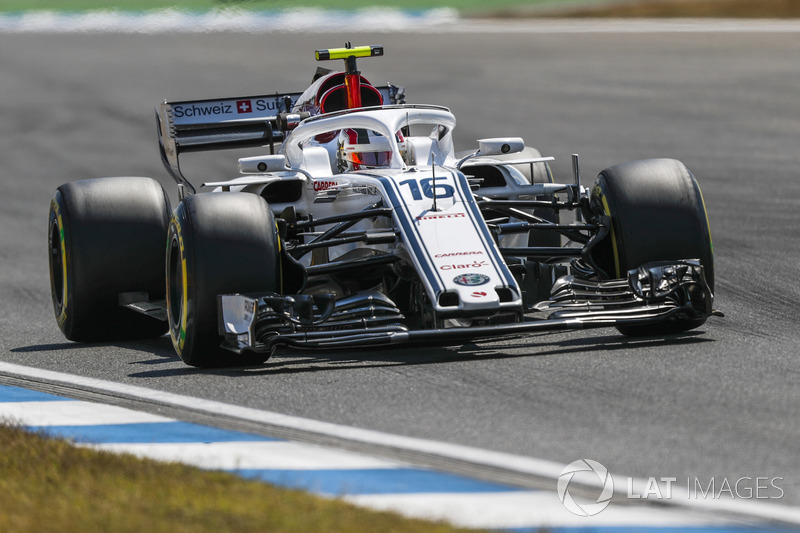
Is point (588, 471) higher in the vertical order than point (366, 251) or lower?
lower

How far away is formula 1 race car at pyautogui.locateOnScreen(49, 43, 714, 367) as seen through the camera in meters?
7.69

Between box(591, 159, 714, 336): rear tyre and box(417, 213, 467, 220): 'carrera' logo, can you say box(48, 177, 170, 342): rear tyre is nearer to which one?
box(417, 213, 467, 220): 'carrera' logo

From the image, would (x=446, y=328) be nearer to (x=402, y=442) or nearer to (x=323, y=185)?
(x=323, y=185)

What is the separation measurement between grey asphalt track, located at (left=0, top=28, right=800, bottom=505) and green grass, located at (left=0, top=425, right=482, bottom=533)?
110cm

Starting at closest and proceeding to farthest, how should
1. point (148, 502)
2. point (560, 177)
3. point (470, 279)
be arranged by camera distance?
1. point (148, 502)
2. point (470, 279)
3. point (560, 177)

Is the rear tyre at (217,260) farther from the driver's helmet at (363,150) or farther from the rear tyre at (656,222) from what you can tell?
the rear tyre at (656,222)

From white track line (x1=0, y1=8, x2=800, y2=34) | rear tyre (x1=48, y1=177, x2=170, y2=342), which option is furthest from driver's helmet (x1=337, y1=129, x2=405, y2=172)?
white track line (x1=0, y1=8, x2=800, y2=34)

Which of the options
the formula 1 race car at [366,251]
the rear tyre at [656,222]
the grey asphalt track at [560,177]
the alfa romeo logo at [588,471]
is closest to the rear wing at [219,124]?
the formula 1 race car at [366,251]

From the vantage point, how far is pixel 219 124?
11.4 metres

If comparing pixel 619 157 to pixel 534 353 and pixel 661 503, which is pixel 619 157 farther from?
pixel 661 503

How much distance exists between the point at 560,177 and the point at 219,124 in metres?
6.45

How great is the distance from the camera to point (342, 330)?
7613 mm

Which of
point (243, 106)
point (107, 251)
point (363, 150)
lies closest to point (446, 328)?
point (363, 150)

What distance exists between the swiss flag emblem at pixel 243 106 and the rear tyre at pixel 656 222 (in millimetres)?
4019
